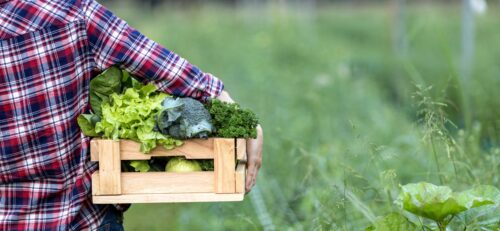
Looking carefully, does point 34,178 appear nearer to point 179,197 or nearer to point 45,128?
point 45,128

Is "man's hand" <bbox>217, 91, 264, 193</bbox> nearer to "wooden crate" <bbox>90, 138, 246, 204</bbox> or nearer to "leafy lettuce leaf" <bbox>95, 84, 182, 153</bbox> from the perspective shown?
"wooden crate" <bbox>90, 138, 246, 204</bbox>

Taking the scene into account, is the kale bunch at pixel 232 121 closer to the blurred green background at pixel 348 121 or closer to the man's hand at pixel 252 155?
the man's hand at pixel 252 155

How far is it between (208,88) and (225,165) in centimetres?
28

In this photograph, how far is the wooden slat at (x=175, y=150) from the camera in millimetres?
2447

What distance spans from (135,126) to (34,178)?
332 millimetres

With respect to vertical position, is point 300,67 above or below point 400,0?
below

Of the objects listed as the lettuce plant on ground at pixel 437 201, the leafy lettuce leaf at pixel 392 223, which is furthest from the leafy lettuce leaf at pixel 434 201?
the leafy lettuce leaf at pixel 392 223

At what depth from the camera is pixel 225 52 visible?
10352 millimetres

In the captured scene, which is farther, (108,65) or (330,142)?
(330,142)

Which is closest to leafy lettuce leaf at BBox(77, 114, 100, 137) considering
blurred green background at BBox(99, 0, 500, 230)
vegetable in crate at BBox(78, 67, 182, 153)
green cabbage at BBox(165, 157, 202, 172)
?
vegetable in crate at BBox(78, 67, 182, 153)

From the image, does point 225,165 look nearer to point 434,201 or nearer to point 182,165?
point 182,165

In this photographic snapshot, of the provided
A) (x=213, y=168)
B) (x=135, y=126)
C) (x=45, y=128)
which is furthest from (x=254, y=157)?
(x=45, y=128)

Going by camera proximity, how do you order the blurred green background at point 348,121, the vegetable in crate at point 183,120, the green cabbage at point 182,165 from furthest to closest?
the blurred green background at point 348,121 < the green cabbage at point 182,165 < the vegetable in crate at point 183,120

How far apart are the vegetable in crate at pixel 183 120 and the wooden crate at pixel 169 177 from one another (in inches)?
2.3
